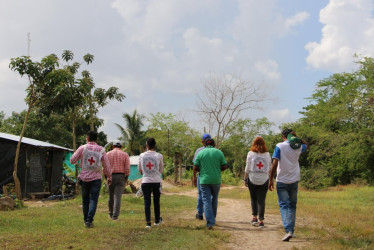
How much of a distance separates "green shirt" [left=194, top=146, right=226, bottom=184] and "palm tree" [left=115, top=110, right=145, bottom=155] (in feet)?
116

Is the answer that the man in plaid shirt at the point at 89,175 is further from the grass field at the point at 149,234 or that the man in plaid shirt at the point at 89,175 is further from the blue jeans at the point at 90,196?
the grass field at the point at 149,234

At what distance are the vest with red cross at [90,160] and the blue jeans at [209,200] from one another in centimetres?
195

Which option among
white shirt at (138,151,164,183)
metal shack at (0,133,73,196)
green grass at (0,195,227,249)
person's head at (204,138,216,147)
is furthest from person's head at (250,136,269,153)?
metal shack at (0,133,73,196)

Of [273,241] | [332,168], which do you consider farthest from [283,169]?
[332,168]

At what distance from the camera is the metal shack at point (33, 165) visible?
16.0 meters

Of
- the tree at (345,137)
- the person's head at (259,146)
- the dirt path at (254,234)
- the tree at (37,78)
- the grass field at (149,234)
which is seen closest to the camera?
the grass field at (149,234)

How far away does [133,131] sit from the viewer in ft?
144

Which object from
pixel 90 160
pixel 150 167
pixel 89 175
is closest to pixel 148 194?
pixel 150 167

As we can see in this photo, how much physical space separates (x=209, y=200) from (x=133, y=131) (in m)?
36.7

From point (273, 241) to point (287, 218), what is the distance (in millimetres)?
437

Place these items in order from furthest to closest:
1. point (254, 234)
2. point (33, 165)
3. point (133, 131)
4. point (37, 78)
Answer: point (133, 131)
point (33, 165)
point (37, 78)
point (254, 234)

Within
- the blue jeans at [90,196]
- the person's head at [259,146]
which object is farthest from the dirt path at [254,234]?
the blue jeans at [90,196]

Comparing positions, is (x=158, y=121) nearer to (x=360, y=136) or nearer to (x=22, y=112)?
(x=22, y=112)

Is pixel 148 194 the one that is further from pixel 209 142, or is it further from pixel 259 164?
pixel 259 164
